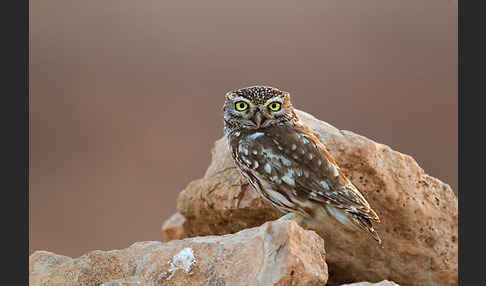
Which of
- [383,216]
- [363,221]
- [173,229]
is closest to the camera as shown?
[363,221]

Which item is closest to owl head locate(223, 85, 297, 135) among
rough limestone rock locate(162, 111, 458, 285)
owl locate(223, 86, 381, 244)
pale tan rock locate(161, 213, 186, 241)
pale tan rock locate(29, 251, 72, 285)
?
owl locate(223, 86, 381, 244)

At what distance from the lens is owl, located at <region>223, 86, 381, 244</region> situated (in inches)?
68.7

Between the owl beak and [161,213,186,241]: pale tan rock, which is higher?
the owl beak

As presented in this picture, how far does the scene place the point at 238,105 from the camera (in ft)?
6.01

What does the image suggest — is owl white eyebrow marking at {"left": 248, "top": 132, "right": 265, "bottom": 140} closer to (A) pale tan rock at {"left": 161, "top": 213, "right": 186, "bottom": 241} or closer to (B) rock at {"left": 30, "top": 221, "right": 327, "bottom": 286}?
(B) rock at {"left": 30, "top": 221, "right": 327, "bottom": 286}

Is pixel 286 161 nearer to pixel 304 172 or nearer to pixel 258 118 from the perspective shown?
pixel 304 172

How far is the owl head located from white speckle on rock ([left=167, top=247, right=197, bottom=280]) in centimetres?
50

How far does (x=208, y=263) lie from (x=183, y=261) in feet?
0.28

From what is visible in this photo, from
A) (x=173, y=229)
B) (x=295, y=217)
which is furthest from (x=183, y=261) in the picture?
(x=173, y=229)

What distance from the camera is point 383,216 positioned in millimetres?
2006

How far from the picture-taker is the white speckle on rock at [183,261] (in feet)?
5.14

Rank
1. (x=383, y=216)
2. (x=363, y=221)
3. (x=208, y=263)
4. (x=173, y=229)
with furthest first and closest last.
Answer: (x=173, y=229), (x=383, y=216), (x=363, y=221), (x=208, y=263)

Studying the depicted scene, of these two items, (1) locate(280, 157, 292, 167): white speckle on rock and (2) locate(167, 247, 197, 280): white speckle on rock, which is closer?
(2) locate(167, 247, 197, 280): white speckle on rock

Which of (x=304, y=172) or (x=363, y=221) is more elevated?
(x=304, y=172)
